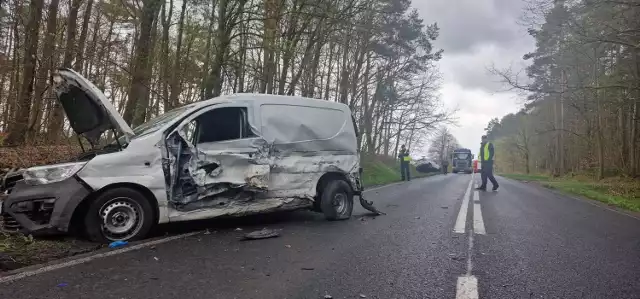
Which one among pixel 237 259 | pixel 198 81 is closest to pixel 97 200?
pixel 237 259

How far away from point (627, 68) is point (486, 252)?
66.0 feet

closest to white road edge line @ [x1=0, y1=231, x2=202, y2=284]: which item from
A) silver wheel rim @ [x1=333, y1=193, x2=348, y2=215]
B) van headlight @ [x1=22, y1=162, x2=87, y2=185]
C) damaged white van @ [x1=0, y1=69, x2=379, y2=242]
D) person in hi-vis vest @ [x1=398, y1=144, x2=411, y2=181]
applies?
damaged white van @ [x1=0, y1=69, x2=379, y2=242]

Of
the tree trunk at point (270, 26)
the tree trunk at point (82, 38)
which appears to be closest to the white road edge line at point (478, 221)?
the tree trunk at point (270, 26)

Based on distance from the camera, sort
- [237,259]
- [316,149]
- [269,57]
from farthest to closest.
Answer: [269,57] → [316,149] → [237,259]

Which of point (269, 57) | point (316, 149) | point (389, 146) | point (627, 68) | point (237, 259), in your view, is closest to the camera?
point (237, 259)

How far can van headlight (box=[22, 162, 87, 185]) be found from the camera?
4.60m

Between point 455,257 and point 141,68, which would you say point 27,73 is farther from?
point 455,257

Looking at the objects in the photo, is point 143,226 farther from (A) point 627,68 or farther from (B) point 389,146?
(B) point 389,146

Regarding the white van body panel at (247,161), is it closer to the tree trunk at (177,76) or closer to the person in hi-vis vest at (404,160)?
the tree trunk at (177,76)

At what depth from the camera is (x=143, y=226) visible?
16.7 feet

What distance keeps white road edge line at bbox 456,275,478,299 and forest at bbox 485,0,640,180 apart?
A: 10857mm

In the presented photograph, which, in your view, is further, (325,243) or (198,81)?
(198,81)

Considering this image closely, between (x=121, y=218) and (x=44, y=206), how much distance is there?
796 millimetres

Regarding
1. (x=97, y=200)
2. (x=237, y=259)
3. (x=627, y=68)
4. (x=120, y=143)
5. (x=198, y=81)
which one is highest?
(x=627, y=68)
